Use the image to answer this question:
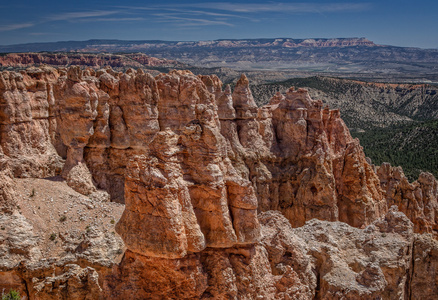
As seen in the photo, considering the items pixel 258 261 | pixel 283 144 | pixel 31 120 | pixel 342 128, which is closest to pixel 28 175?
pixel 31 120

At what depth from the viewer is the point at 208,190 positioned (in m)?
11.2

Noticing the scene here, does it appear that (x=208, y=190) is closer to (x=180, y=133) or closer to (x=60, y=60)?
(x=180, y=133)

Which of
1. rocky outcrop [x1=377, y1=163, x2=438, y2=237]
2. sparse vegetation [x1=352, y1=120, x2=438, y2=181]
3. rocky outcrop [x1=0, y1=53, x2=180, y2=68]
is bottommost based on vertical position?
sparse vegetation [x1=352, y1=120, x2=438, y2=181]

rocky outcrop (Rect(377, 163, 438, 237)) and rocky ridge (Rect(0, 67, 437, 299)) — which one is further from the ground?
rocky ridge (Rect(0, 67, 437, 299))

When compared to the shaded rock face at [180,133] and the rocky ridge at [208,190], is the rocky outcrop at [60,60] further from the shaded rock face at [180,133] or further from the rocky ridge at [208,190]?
the rocky ridge at [208,190]

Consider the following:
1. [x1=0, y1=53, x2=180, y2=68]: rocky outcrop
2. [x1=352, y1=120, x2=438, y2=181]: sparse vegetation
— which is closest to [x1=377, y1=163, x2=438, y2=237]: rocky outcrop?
[x1=352, y1=120, x2=438, y2=181]: sparse vegetation

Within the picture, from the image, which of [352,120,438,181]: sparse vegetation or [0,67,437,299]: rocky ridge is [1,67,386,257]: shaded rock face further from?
[352,120,438,181]: sparse vegetation

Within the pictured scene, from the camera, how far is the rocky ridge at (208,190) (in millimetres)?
10938

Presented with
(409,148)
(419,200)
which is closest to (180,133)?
(419,200)

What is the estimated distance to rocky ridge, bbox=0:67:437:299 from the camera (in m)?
10.9

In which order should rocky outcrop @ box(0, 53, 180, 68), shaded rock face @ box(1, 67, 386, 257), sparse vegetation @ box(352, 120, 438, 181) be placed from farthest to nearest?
rocky outcrop @ box(0, 53, 180, 68)
sparse vegetation @ box(352, 120, 438, 181)
shaded rock face @ box(1, 67, 386, 257)

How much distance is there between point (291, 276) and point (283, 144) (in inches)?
685

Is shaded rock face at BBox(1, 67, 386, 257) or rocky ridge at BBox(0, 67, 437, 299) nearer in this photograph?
rocky ridge at BBox(0, 67, 437, 299)

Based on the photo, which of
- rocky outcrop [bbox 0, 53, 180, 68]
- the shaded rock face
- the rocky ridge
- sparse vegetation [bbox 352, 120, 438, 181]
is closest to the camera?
the rocky ridge
